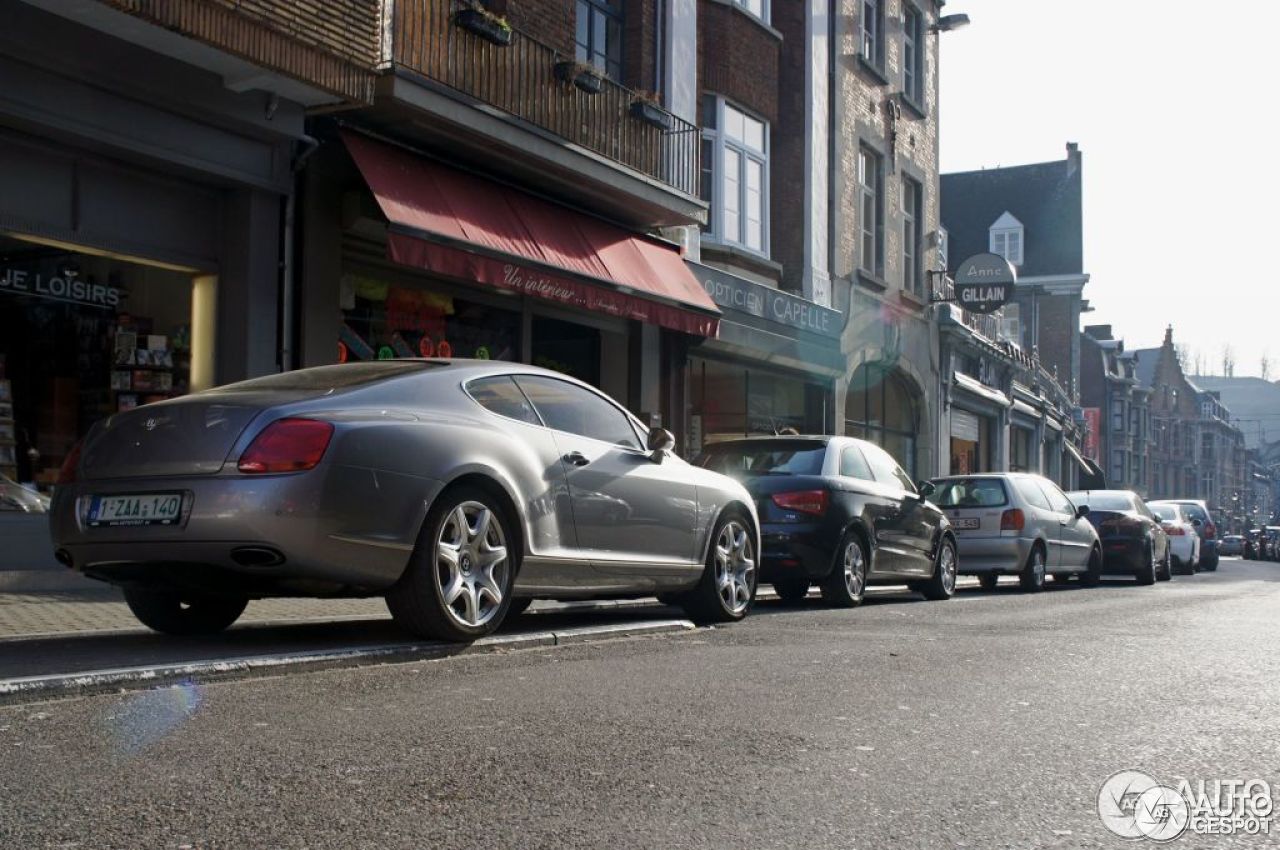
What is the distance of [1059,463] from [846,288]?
93.8 feet

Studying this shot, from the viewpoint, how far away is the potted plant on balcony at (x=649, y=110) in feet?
57.5

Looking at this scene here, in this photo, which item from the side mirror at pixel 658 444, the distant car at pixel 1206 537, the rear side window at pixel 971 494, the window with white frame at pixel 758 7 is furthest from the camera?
the distant car at pixel 1206 537

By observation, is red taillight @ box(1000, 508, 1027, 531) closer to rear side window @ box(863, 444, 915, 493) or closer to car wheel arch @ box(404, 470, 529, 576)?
rear side window @ box(863, 444, 915, 493)

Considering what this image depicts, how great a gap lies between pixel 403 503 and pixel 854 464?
22.4ft

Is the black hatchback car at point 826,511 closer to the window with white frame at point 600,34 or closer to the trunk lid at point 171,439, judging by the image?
the trunk lid at point 171,439

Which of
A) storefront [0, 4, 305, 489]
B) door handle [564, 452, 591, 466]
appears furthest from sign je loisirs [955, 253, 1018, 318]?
door handle [564, 452, 591, 466]

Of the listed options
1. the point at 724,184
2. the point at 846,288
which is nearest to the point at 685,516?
the point at 724,184

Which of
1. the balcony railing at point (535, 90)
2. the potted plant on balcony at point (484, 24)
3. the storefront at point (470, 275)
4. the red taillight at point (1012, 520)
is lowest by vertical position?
the red taillight at point (1012, 520)

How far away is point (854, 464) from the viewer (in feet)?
42.0

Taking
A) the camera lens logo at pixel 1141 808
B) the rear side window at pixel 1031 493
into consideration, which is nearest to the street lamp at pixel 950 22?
the rear side window at pixel 1031 493

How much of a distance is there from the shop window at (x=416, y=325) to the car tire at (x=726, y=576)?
5728 millimetres

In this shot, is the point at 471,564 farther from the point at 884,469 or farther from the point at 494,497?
the point at 884,469

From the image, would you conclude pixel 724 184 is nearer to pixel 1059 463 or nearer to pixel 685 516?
pixel 685 516

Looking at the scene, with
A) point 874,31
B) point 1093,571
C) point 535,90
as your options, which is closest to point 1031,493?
point 1093,571
